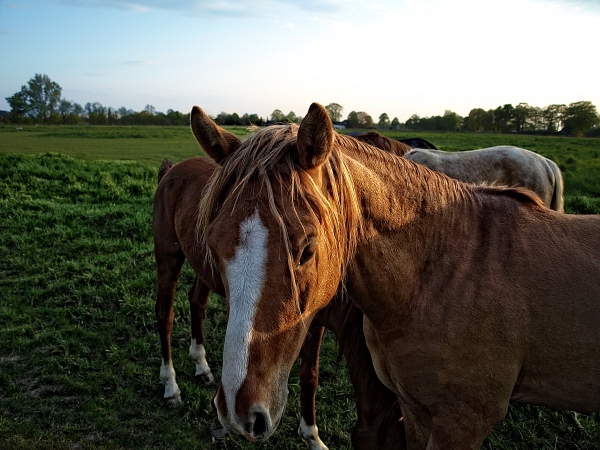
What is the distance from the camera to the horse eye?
1461 mm

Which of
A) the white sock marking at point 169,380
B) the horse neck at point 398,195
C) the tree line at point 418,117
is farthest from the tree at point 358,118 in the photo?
the horse neck at point 398,195

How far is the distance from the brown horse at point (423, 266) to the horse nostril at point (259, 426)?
0.18 feet

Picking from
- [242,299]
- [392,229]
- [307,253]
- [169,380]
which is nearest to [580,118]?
[169,380]

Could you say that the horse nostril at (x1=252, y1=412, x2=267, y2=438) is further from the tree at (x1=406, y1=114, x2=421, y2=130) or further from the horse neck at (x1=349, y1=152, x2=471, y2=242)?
the tree at (x1=406, y1=114, x2=421, y2=130)

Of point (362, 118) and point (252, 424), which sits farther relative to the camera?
point (362, 118)

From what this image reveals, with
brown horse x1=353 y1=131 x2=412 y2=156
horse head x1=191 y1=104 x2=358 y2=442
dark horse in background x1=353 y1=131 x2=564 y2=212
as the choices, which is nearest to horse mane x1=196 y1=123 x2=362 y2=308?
horse head x1=191 y1=104 x2=358 y2=442

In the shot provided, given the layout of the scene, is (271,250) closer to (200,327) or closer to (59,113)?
(200,327)

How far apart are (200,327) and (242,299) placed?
2.98 metres

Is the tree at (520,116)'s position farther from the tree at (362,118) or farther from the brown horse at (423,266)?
the brown horse at (423,266)

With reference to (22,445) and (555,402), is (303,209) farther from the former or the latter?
(22,445)

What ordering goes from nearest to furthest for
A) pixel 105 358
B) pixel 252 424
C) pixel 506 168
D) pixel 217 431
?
pixel 252 424 → pixel 217 431 → pixel 105 358 → pixel 506 168

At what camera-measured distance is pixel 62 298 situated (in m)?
5.20

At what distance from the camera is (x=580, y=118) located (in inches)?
1638

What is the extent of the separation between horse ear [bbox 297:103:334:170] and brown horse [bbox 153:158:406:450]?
1233 mm
